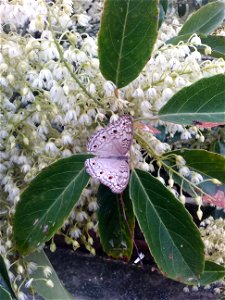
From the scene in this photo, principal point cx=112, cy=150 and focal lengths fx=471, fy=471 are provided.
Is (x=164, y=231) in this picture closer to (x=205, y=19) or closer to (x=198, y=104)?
(x=198, y=104)

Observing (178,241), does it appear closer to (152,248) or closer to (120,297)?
(152,248)

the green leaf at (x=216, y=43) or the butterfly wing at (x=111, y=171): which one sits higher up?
the green leaf at (x=216, y=43)

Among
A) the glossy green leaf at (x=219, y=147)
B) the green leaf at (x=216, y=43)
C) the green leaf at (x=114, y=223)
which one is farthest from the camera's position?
the glossy green leaf at (x=219, y=147)

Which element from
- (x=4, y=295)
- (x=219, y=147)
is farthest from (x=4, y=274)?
(x=219, y=147)

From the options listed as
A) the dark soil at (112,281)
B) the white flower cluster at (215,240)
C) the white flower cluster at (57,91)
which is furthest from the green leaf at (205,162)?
the dark soil at (112,281)

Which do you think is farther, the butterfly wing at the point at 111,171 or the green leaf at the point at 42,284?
the green leaf at the point at 42,284

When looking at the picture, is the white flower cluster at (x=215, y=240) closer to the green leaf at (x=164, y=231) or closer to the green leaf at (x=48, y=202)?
the green leaf at (x=164, y=231)

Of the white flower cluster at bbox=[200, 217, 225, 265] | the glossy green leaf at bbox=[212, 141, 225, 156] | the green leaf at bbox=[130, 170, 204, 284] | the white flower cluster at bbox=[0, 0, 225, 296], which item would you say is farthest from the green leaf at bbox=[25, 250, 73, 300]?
the glossy green leaf at bbox=[212, 141, 225, 156]
